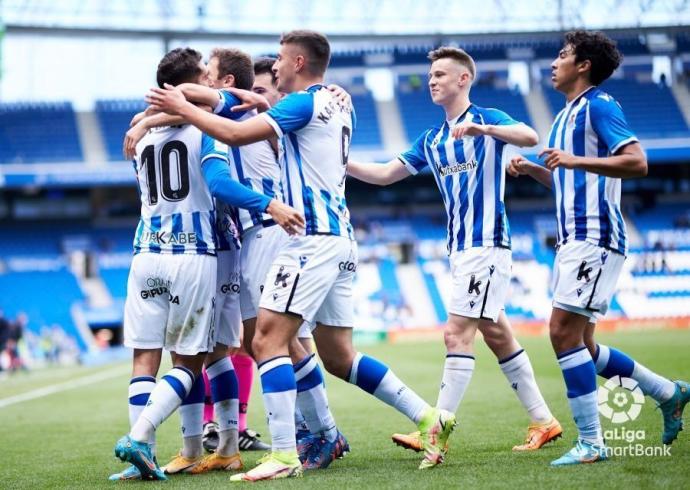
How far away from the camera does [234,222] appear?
6543mm

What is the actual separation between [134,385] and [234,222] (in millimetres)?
1299

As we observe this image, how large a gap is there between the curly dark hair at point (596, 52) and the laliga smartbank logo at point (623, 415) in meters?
2.06

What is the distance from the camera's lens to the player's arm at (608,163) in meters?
5.44

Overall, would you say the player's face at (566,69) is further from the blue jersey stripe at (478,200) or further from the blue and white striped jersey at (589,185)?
the blue jersey stripe at (478,200)

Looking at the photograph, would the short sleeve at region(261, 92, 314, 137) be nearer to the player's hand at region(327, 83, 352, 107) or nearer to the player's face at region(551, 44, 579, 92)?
the player's hand at region(327, 83, 352, 107)

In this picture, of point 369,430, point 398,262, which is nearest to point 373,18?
point 398,262

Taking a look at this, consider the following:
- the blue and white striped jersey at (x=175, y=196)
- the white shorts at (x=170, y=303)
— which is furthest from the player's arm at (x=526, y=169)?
the white shorts at (x=170, y=303)

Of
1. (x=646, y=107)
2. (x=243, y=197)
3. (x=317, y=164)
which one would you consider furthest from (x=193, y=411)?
(x=646, y=107)

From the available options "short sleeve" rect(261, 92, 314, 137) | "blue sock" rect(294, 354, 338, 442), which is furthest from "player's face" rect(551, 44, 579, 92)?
"blue sock" rect(294, 354, 338, 442)

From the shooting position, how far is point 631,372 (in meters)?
6.37

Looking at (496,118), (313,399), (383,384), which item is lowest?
(313,399)

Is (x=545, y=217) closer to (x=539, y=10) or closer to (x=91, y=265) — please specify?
(x=539, y=10)

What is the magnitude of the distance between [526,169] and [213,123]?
2.28 metres

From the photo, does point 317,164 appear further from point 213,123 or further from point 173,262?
point 173,262
